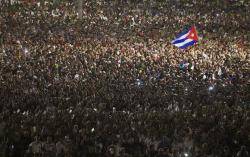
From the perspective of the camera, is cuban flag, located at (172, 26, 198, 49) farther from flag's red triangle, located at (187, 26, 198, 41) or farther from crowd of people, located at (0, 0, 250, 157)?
crowd of people, located at (0, 0, 250, 157)

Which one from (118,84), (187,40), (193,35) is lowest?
(118,84)

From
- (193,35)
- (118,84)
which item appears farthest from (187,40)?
(118,84)

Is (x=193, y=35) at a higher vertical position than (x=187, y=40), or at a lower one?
higher

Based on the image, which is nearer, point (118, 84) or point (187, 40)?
point (118, 84)

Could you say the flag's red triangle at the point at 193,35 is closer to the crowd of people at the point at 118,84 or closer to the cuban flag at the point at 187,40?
the cuban flag at the point at 187,40

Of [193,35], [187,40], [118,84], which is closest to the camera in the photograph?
[118,84]

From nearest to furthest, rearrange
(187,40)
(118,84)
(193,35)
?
(118,84) → (193,35) → (187,40)

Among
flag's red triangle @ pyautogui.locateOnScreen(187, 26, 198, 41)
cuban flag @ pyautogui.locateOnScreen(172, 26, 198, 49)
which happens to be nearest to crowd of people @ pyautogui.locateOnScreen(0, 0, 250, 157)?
cuban flag @ pyautogui.locateOnScreen(172, 26, 198, 49)

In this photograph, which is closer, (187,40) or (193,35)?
(193,35)

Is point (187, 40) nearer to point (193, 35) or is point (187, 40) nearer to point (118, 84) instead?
point (193, 35)
